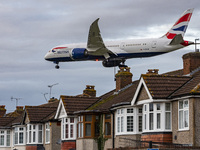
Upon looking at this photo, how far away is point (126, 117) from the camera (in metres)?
39.1

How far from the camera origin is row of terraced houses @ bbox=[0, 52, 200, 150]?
33.6m

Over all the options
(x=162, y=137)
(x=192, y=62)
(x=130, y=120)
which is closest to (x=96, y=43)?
(x=192, y=62)

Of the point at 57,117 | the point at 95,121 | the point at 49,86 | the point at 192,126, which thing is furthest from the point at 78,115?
the point at 49,86

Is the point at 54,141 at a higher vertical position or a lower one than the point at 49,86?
lower

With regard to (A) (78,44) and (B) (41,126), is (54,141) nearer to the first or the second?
(B) (41,126)

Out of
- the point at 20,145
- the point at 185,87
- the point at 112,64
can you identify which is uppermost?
the point at 112,64

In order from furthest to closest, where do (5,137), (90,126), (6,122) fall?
(6,122)
(5,137)
(90,126)

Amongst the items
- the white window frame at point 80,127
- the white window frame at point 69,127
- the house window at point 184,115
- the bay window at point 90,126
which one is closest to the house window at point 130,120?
the house window at point 184,115

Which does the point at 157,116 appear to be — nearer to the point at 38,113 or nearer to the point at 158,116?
the point at 158,116

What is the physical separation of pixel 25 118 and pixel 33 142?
3.07m

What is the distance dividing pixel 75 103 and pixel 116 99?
568 cm

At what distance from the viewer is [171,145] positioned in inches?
1219

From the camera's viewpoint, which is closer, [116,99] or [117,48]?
[116,99]

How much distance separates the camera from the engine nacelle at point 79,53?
6131cm
